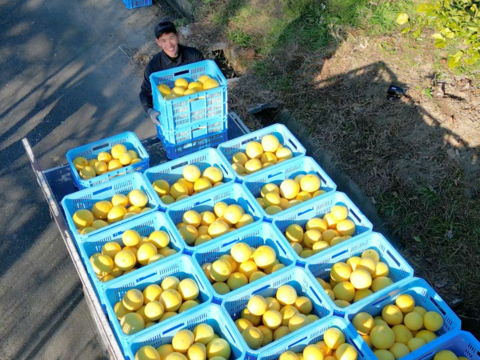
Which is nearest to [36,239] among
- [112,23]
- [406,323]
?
[406,323]

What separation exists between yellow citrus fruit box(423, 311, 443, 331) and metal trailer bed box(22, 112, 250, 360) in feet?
6.12

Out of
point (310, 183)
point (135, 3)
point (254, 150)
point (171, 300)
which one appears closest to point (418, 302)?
point (310, 183)

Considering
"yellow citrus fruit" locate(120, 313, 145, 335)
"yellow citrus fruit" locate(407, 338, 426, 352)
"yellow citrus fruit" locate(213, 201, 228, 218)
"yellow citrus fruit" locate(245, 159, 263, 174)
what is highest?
"yellow citrus fruit" locate(245, 159, 263, 174)

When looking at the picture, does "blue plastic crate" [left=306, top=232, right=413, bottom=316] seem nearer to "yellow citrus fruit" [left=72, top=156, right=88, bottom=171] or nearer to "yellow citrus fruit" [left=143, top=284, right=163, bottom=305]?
"yellow citrus fruit" [left=143, top=284, right=163, bottom=305]

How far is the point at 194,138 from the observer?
4258mm

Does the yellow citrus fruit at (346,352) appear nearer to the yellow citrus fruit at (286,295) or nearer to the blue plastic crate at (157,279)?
the yellow citrus fruit at (286,295)

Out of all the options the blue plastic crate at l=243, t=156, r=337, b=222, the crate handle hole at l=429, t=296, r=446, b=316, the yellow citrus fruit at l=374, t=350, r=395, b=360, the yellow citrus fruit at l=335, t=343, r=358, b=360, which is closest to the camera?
the yellow citrus fruit at l=335, t=343, r=358, b=360

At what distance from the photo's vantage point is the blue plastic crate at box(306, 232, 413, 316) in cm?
315

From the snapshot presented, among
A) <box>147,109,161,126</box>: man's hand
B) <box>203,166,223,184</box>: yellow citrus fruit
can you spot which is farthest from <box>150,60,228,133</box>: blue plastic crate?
<box>203,166,223,184</box>: yellow citrus fruit

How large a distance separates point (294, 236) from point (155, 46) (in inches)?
215

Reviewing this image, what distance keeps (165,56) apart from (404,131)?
2950 mm

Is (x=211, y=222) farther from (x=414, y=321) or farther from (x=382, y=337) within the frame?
(x=414, y=321)

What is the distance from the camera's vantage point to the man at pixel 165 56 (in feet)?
14.8

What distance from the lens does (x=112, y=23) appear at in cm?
838
